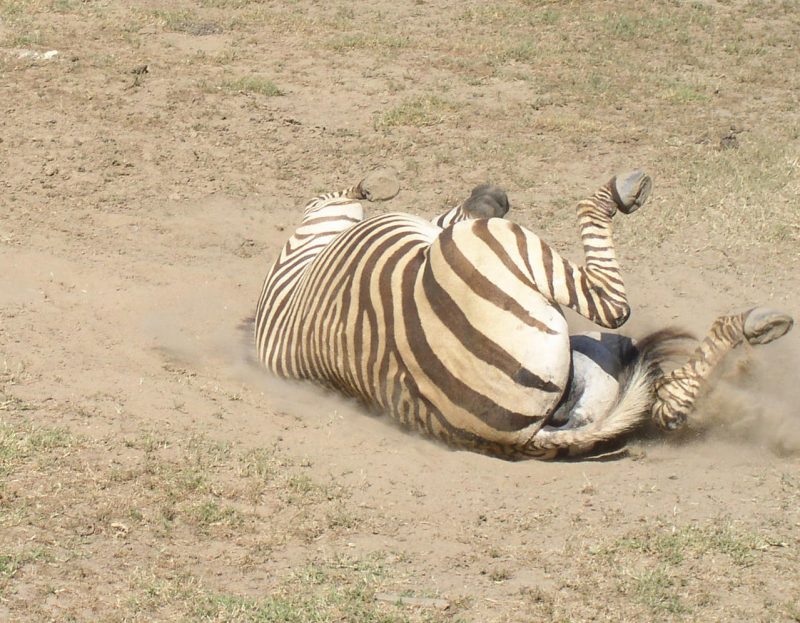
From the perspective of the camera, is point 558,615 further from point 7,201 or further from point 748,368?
point 7,201

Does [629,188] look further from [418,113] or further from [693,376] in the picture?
[418,113]

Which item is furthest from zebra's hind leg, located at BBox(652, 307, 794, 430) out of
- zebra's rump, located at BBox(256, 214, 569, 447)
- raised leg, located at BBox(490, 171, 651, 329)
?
zebra's rump, located at BBox(256, 214, 569, 447)

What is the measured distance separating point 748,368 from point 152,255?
161 inches

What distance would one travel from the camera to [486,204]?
6.21 meters

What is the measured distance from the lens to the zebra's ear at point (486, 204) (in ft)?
20.2

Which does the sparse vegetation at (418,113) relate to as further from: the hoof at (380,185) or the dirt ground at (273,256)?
the hoof at (380,185)

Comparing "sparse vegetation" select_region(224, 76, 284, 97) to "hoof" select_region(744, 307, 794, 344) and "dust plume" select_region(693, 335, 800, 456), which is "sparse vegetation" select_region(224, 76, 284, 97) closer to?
"dust plume" select_region(693, 335, 800, 456)

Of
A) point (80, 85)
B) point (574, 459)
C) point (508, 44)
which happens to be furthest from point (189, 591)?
point (508, 44)

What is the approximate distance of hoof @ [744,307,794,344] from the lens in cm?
452

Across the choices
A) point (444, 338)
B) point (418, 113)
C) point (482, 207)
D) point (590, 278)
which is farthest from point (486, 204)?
point (418, 113)

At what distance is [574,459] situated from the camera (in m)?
4.80

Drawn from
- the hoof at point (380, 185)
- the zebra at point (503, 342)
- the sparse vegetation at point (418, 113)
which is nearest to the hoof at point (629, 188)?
the zebra at point (503, 342)

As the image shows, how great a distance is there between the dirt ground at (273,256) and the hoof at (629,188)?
93 cm

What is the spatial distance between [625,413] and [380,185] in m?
2.56
